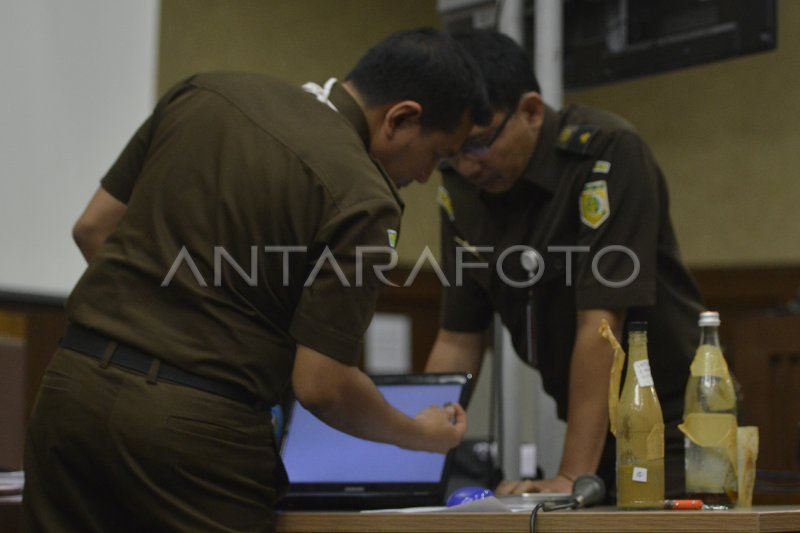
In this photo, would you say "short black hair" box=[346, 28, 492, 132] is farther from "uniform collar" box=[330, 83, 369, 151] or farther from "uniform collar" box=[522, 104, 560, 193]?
"uniform collar" box=[522, 104, 560, 193]

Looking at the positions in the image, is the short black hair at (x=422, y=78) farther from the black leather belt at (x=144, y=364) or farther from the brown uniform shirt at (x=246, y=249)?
the black leather belt at (x=144, y=364)

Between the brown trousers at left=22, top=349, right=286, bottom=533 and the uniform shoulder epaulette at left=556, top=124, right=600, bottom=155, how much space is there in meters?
0.82

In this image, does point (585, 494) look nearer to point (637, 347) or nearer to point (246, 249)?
point (637, 347)

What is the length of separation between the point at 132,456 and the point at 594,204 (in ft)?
3.02

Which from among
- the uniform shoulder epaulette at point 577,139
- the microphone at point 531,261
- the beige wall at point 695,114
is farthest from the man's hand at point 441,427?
the beige wall at point 695,114

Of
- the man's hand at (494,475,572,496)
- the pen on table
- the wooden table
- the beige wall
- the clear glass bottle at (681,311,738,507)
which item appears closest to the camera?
the wooden table

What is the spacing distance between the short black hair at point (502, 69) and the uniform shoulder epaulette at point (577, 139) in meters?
0.10

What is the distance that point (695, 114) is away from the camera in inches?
197

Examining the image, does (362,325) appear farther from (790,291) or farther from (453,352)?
(790,291)

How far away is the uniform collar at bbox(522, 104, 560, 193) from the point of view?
1.96 meters

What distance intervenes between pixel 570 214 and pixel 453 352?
38 cm

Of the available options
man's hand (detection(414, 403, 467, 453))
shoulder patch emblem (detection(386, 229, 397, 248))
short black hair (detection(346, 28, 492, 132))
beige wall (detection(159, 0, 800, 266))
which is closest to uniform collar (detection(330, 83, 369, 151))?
short black hair (detection(346, 28, 492, 132))

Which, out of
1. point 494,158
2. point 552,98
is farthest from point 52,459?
point 552,98

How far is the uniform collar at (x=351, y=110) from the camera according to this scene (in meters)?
1.54
